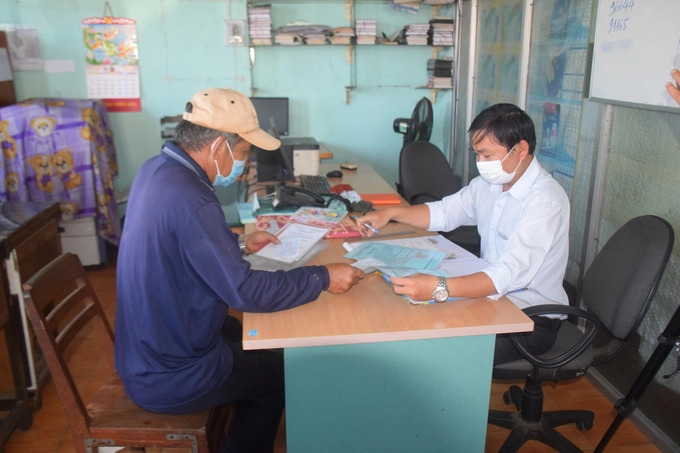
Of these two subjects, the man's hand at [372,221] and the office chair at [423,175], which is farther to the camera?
the office chair at [423,175]

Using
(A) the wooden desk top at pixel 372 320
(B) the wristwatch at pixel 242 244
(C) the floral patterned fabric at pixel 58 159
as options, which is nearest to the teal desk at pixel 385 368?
(A) the wooden desk top at pixel 372 320

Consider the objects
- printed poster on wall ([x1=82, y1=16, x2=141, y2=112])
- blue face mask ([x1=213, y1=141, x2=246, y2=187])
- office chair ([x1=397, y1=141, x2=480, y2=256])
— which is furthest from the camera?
printed poster on wall ([x1=82, y1=16, x2=141, y2=112])

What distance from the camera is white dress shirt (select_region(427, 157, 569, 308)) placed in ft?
5.74

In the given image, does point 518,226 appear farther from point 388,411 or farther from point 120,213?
point 120,213

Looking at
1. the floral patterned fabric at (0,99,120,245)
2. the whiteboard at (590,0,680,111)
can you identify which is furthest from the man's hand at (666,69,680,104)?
the floral patterned fabric at (0,99,120,245)

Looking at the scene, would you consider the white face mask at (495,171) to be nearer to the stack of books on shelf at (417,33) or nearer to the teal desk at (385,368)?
the teal desk at (385,368)

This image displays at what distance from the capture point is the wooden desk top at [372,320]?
146 centimetres

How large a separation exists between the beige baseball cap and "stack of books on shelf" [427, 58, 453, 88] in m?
3.29

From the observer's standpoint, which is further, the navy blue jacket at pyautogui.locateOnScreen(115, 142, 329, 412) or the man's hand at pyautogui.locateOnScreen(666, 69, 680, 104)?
the man's hand at pyautogui.locateOnScreen(666, 69, 680, 104)

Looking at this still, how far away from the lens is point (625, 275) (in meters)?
1.84

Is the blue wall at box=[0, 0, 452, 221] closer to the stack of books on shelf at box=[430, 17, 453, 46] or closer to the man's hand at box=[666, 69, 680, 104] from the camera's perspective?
the stack of books on shelf at box=[430, 17, 453, 46]

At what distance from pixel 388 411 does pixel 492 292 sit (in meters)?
0.46

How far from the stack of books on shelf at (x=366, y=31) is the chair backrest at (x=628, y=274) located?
308cm

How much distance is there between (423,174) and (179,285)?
2.26m
